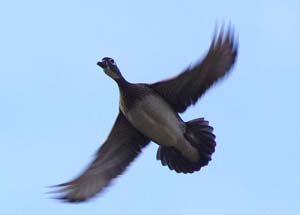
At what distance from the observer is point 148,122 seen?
2220 centimetres

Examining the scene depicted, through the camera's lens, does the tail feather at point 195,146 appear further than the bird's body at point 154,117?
Yes

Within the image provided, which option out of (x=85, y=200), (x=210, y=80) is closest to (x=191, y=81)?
(x=210, y=80)

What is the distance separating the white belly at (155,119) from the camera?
875 inches

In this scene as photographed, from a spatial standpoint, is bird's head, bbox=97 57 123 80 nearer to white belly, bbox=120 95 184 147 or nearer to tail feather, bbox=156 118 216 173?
white belly, bbox=120 95 184 147

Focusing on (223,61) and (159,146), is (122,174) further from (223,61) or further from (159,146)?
(223,61)

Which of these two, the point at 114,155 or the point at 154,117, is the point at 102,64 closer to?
the point at 154,117

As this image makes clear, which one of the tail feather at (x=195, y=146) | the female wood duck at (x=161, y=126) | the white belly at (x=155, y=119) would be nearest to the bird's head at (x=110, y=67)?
the female wood duck at (x=161, y=126)

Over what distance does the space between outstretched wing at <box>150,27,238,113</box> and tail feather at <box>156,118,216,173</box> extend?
29cm

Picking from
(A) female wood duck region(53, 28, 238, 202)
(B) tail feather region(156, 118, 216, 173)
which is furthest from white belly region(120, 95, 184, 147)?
(B) tail feather region(156, 118, 216, 173)

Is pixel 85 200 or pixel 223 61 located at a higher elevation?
pixel 223 61

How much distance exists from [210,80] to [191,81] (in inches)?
10.1

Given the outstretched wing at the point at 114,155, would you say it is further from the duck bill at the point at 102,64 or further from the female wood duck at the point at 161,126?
the duck bill at the point at 102,64

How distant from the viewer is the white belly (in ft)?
72.9

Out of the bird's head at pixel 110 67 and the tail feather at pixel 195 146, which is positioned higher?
the bird's head at pixel 110 67
